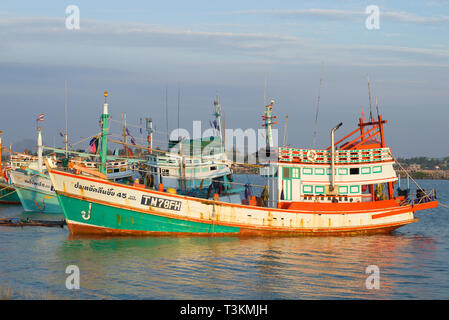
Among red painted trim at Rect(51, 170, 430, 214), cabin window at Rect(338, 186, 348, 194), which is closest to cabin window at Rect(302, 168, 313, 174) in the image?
red painted trim at Rect(51, 170, 430, 214)

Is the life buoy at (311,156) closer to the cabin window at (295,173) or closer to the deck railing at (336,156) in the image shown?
the deck railing at (336,156)

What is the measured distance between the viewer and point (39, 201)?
3981 cm

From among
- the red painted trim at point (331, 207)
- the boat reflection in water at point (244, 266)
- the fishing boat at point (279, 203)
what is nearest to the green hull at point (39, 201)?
the fishing boat at point (279, 203)

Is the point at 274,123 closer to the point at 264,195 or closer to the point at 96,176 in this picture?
the point at 264,195

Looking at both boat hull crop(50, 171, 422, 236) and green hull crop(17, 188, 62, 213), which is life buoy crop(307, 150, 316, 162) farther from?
green hull crop(17, 188, 62, 213)

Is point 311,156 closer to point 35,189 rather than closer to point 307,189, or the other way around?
point 307,189

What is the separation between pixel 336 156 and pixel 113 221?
12.4 meters

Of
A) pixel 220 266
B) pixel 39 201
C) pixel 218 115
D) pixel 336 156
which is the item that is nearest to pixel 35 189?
pixel 39 201

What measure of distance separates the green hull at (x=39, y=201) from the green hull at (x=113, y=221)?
15513 mm

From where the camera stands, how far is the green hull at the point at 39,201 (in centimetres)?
3956

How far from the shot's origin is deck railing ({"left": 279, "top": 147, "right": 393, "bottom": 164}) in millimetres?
27578

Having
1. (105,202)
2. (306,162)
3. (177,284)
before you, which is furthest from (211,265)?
(306,162)

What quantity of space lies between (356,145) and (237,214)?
28.5 ft

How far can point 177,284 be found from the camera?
17.1 meters
